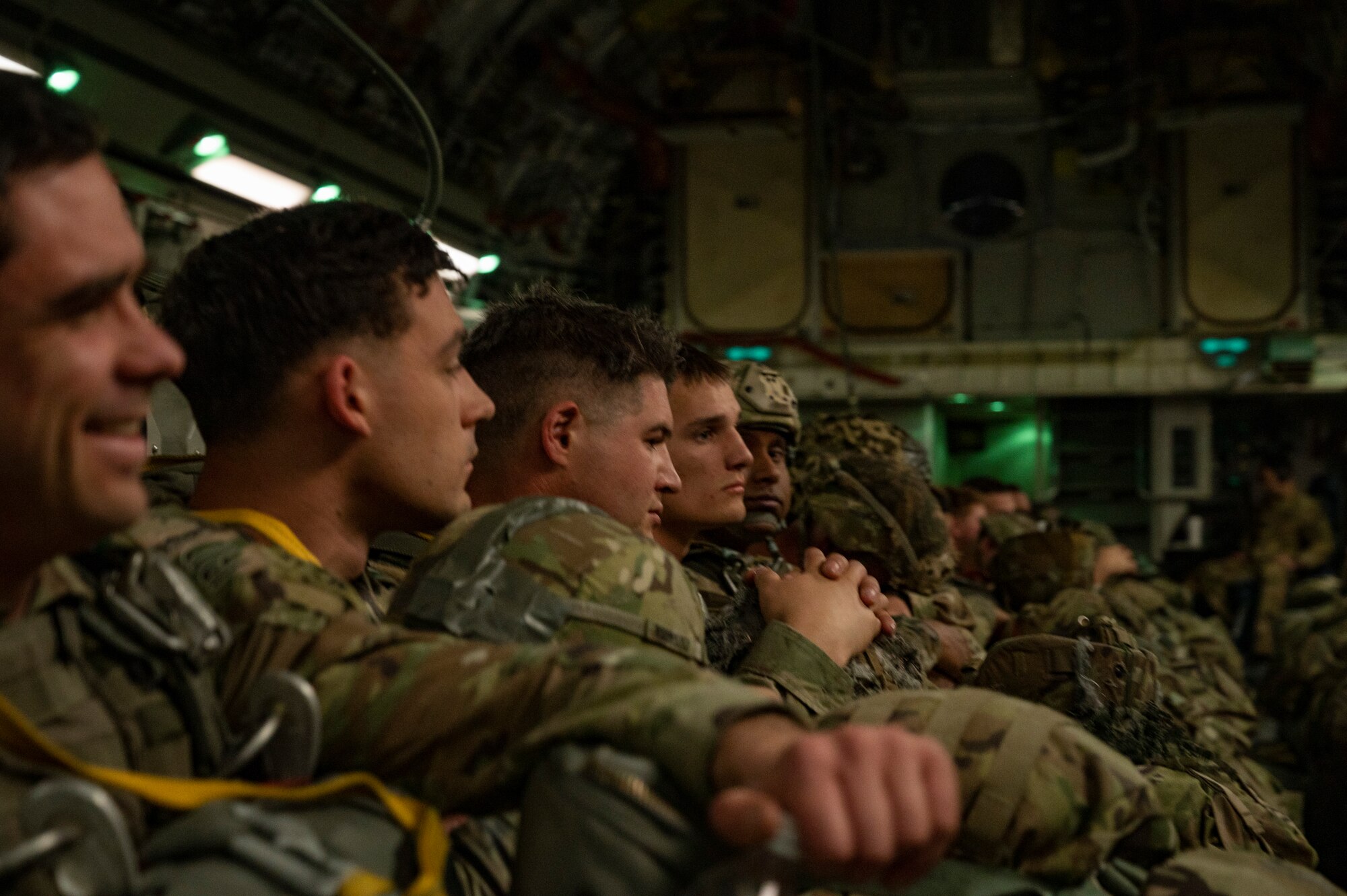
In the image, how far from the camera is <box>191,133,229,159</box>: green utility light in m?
4.61

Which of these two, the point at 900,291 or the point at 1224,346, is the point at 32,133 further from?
the point at 1224,346

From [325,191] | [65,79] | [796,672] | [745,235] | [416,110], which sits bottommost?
[796,672]

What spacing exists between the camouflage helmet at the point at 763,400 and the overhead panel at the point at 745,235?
17.7 ft

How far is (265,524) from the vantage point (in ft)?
4.15

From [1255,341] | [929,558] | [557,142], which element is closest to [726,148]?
[557,142]

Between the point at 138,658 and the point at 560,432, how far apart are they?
0.99m

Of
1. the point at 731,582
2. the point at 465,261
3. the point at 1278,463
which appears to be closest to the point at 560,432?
the point at 731,582

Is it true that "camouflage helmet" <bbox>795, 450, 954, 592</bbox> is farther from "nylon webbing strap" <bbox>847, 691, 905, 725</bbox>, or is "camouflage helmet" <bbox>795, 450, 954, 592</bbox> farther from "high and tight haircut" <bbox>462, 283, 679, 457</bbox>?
"nylon webbing strap" <bbox>847, 691, 905, 725</bbox>

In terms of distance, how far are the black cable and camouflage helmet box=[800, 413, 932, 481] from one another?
1.68 metres

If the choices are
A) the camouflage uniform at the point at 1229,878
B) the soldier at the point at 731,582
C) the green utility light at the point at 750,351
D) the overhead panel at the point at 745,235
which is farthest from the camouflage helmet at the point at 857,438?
the overhead panel at the point at 745,235

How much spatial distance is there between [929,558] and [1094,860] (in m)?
1.78

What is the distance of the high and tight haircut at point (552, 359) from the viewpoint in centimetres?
196

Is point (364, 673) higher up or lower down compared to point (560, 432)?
lower down

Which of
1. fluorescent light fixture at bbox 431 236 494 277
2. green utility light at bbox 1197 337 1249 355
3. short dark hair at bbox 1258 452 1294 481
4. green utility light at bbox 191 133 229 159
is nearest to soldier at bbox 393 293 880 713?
green utility light at bbox 191 133 229 159
